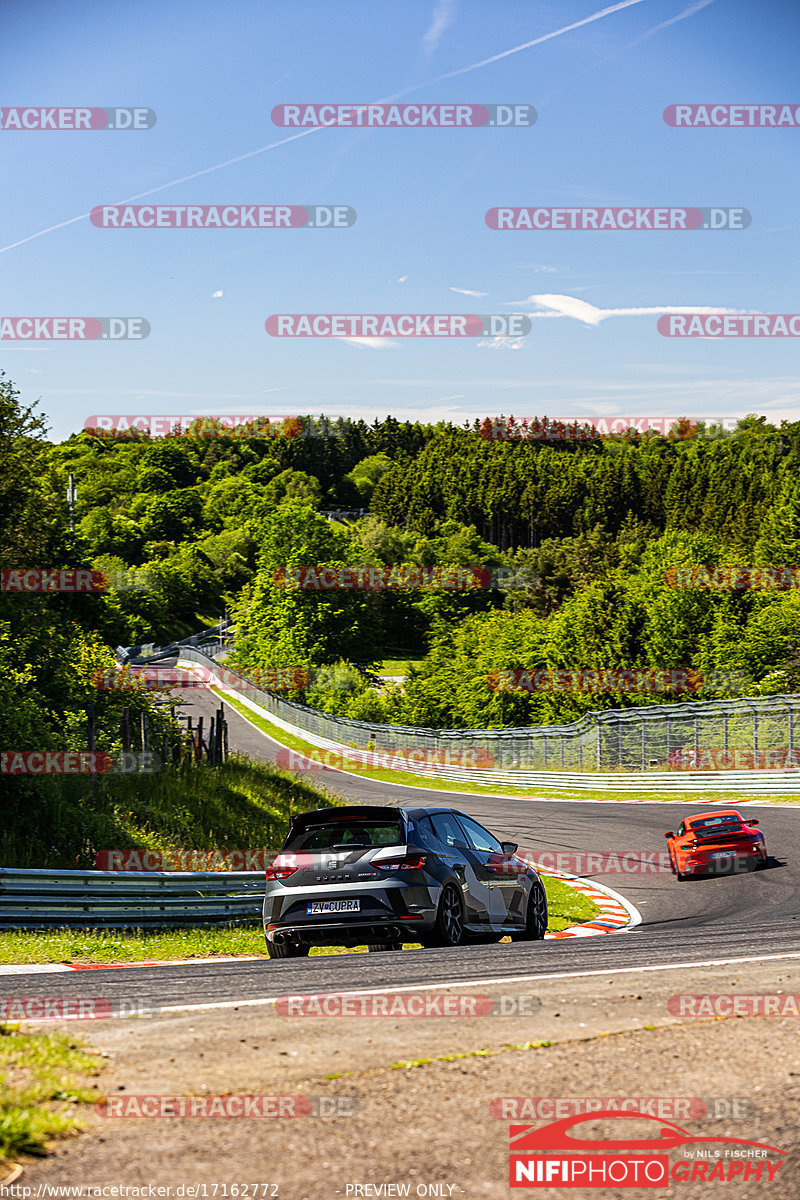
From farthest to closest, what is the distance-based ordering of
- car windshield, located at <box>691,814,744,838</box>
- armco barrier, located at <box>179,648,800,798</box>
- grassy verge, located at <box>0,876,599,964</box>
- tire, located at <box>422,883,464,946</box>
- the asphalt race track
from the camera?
armco barrier, located at <box>179,648,800,798</box> → car windshield, located at <box>691,814,744,838</box> → grassy verge, located at <box>0,876,599,964</box> → tire, located at <box>422,883,464,946</box> → the asphalt race track

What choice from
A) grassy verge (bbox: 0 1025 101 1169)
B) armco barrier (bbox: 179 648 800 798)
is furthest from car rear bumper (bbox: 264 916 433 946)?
armco barrier (bbox: 179 648 800 798)

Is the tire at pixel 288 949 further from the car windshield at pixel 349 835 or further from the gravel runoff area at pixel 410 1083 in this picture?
Answer: the gravel runoff area at pixel 410 1083

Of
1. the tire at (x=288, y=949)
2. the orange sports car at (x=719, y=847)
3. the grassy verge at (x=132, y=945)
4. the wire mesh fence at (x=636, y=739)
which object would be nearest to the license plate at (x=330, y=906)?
the tire at (x=288, y=949)

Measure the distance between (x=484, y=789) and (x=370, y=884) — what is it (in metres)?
36.3

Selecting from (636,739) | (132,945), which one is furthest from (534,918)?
(636,739)

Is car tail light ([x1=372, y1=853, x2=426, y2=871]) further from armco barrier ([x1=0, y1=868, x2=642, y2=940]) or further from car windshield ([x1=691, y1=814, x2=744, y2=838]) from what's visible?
car windshield ([x1=691, y1=814, x2=744, y2=838])

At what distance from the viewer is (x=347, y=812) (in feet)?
33.6

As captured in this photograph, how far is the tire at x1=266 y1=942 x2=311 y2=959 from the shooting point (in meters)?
10.2

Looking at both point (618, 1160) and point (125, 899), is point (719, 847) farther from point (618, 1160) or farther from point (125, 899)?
point (618, 1160)

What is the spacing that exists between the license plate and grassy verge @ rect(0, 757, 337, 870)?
7.91m

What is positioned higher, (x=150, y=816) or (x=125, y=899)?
(x=125, y=899)

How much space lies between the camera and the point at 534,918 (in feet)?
40.1

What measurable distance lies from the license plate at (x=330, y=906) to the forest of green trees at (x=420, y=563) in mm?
10107

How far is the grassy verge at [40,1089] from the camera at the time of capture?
12.8ft
